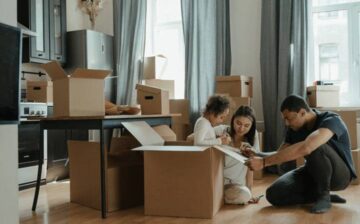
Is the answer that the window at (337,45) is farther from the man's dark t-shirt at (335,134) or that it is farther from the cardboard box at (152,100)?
the cardboard box at (152,100)

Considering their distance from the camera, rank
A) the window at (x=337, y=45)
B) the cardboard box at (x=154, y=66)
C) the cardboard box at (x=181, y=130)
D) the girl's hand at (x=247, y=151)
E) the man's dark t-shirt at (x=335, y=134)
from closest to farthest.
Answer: the man's dark t-shirt at (x=335, y=134) → the girl's hand at (x=247, y=151) → the window at (x=337, y=45) → the cardboard box at (x=181, y=130) → the cardboard box at (x=154, y=66)

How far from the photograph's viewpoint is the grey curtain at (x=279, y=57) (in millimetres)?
4125

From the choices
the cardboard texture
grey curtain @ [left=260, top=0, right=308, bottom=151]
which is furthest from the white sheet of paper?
grey curtain @ [left=260, top=0, right=308, bottom=151]

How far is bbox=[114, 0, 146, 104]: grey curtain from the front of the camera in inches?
197

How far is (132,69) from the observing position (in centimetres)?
499

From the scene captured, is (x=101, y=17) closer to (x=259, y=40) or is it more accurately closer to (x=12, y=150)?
(x=259, y=40)

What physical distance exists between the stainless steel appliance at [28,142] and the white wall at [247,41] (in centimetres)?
220

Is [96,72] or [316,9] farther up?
[316,9]

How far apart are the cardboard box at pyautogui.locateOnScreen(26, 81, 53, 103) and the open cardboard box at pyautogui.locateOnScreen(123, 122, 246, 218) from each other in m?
2.04

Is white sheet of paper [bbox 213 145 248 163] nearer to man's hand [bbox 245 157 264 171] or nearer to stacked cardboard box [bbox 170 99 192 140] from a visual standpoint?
man's hand [bbox 245 157 264 171]

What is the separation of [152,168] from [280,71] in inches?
88.9

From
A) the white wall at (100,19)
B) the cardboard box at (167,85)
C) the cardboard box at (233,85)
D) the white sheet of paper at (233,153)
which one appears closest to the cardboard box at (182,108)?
the cardboard box at (167,85)

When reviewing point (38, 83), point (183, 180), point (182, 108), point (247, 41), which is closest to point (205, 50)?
point (247, 41)

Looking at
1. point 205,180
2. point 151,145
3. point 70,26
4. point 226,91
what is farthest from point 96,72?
point 70,26
